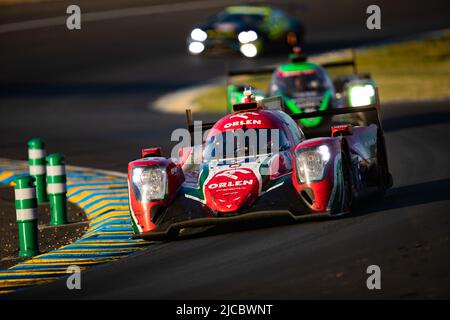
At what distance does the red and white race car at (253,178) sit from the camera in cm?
1126

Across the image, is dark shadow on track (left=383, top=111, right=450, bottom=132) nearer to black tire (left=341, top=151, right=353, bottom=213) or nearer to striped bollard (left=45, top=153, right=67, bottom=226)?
striped bollard (left=45, top=153, right=67, bottom=226)

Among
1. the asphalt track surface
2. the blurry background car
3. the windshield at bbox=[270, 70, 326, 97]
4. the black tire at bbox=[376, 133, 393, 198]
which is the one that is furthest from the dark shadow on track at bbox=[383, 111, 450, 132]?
the blurry background car

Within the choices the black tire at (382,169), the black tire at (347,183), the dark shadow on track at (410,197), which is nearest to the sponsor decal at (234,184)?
the black tire at (347,183)

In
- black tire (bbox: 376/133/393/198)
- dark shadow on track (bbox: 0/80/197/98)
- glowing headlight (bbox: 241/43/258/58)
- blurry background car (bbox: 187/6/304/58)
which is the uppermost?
blurry background car (bbox: 187/6/304/58)

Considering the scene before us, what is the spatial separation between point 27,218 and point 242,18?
2212cm

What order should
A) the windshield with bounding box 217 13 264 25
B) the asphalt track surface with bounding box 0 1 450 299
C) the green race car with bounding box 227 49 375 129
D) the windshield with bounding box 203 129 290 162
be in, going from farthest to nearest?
the windshield with bounding box 217 13 264 25 < the green race car with bounding box 227 49 375 129 < the windshield with bounding box 203 129 290 162 < the asphalt track surface with bounding box 0 1 450 299

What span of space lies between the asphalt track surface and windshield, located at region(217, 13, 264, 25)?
1.22m

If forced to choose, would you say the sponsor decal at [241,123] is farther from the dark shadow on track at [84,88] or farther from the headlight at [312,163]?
the dark shadow on track at [84,88]

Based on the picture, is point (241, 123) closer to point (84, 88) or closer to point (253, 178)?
point (253, 178)

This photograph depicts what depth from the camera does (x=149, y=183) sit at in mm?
11812

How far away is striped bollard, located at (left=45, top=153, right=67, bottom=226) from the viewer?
14.2 meters

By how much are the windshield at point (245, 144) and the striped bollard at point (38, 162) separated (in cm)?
388

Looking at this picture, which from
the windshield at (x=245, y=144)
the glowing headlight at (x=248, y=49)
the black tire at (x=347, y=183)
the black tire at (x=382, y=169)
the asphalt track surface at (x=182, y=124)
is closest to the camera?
the asphalt track surface at (x=182, y=124)
